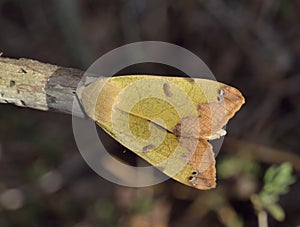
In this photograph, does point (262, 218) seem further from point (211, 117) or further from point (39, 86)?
point (39, 86)

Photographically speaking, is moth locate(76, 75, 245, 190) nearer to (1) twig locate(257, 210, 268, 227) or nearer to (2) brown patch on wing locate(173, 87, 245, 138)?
(2) brown patch on wing locate(173, 87, 245, 138)

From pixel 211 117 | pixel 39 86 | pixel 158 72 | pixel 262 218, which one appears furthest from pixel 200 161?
Answer: pixel 158 72

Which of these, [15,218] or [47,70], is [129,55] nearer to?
[15,218]

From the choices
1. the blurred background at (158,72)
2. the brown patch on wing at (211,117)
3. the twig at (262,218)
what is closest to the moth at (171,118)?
the brown patch on wing at (211,117)

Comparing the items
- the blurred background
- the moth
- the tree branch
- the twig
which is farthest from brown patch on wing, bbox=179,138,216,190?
the blurred background

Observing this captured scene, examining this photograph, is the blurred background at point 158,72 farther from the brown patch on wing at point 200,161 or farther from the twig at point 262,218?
the brown patch on wing at point 200,161

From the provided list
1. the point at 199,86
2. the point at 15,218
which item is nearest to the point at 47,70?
the point at 199,86
